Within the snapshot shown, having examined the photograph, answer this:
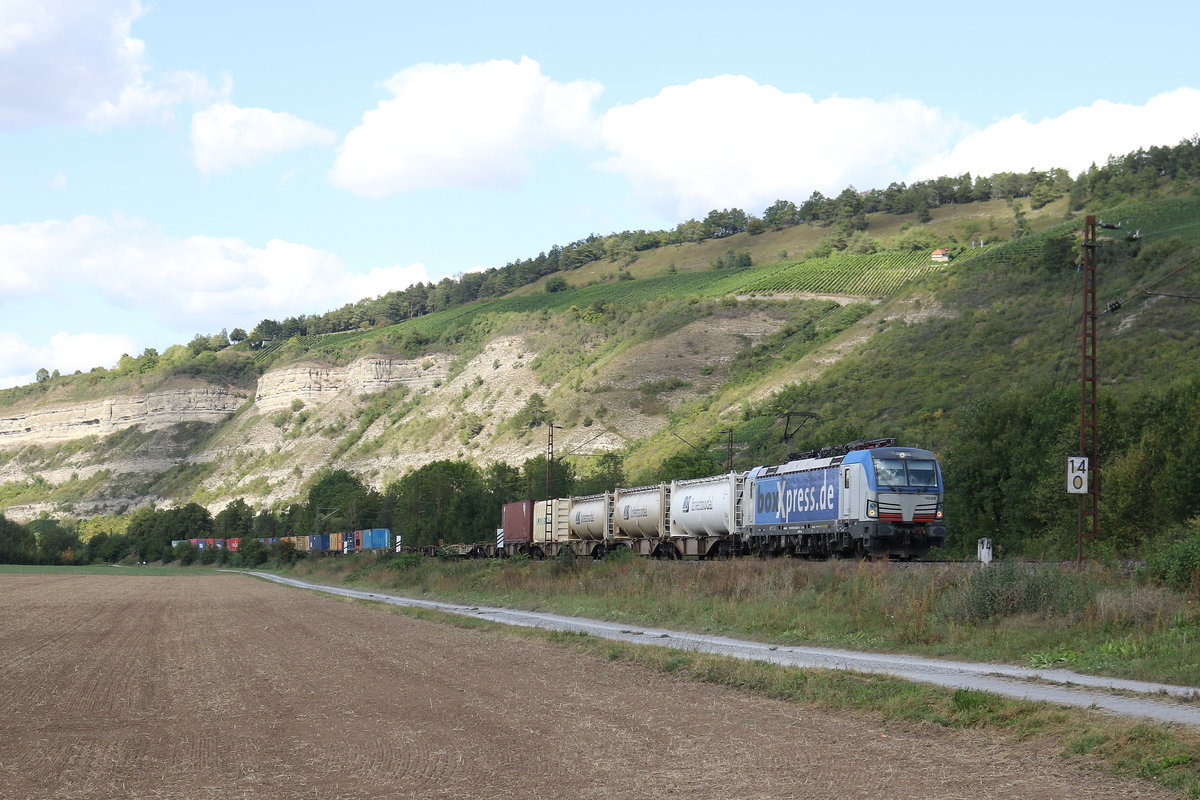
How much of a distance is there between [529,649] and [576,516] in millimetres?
39313

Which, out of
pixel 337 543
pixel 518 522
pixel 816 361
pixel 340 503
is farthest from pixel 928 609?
pixel 340 503

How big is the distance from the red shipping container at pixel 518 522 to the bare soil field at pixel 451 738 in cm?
4816

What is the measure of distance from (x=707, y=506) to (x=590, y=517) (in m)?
15.1

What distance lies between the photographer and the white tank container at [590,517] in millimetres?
59938

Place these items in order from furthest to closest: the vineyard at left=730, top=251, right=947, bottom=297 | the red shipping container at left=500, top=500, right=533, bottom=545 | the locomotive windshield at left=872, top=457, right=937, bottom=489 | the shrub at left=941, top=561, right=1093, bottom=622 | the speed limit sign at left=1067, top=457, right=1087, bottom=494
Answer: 1. the vineyard at left=730, top=251, right=947, bottom=297
2. the red shipping container at left=500, top=500, right=533, bottom=545
3. the locomotive windshield at left=872, top=457, right=937, bottom=489
4. the speed limit sign at left=1067, top=457, right=1087, bottom=494
5. the shrub at left=941, top=561, right=1093, bottom=622

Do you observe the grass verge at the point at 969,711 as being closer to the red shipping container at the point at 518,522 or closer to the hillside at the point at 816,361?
the hillside at the point at 816,361

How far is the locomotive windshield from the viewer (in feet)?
120

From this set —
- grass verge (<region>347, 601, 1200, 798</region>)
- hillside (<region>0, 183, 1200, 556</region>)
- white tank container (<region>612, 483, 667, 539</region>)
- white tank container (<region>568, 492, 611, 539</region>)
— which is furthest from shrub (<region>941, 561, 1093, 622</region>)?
white tank container (<region>568, 492, 611, 539</region>)

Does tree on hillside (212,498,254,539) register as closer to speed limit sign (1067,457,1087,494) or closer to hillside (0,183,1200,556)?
hillside (0,183,1200,556)

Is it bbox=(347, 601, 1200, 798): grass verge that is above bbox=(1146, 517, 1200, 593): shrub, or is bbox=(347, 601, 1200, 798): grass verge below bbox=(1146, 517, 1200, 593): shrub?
below

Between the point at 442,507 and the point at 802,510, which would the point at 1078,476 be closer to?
the point at 802,510

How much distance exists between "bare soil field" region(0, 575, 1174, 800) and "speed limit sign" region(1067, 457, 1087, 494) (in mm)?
13660

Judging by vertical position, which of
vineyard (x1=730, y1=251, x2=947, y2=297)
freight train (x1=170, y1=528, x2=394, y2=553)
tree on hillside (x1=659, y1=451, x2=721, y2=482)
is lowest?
freight train (x1=170, y1=528, x2=394, y2=553)

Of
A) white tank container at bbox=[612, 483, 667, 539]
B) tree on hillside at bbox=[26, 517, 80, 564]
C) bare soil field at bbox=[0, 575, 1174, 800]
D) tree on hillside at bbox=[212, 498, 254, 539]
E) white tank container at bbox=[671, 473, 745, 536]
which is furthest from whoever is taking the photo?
tree on hillside at bbox=[212, 498, 254, 539]
